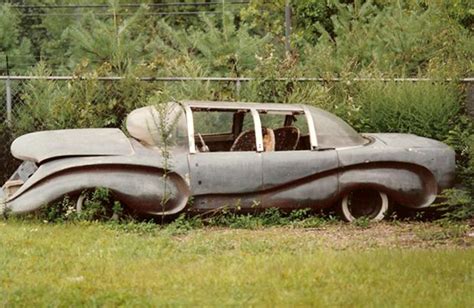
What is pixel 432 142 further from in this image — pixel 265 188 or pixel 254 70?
pixel 254 70

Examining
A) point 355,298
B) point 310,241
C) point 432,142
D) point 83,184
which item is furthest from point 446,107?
point 355,298

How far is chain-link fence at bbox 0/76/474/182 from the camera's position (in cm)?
1490

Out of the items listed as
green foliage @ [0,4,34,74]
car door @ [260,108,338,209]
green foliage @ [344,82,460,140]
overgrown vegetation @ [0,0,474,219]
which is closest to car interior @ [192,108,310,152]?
car door @ [260,108,338,209]

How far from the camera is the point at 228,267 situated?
8.73 meters

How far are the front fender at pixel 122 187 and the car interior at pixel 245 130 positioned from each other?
85cm

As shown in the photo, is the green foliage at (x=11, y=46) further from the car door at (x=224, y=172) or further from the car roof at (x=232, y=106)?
the car door at (x=224, y=172)

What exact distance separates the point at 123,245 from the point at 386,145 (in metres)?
3.93

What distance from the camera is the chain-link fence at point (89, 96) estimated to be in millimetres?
14898

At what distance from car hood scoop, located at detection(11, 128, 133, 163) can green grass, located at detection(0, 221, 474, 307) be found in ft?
2.78

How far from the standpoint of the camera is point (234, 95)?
15.0 m

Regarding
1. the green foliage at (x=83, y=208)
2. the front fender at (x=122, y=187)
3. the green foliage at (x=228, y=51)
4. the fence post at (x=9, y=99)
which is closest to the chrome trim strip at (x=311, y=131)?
the front fender at (x=122, y=187)

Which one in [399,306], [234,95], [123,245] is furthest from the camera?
[234,95]

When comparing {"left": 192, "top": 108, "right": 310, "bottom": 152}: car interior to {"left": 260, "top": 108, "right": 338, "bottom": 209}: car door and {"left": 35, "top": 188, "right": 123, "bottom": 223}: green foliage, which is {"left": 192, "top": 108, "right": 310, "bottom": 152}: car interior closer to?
{"left": 260, "top": 108, "right": 338, "bottom": 209}: car door

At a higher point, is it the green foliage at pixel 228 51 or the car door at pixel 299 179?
the green foliage at pixel 228 51
